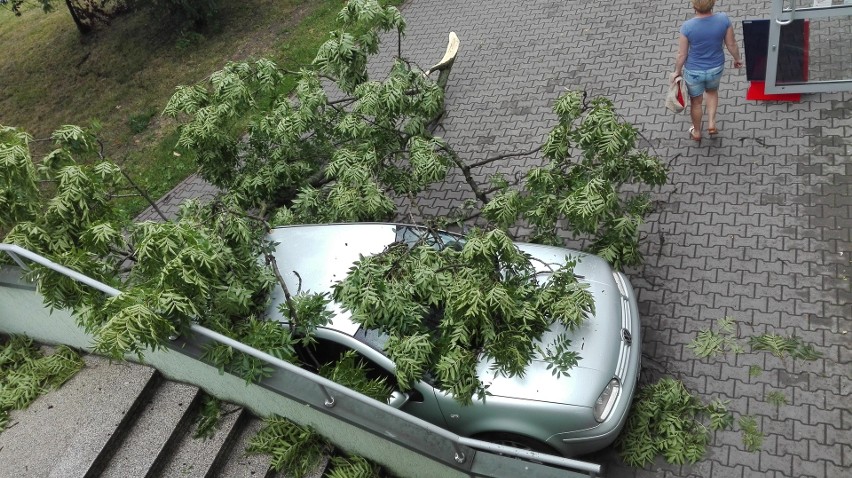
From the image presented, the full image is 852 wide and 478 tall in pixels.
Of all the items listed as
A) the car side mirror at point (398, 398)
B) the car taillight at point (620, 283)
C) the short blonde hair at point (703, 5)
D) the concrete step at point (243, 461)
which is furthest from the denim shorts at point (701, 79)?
the concrete step at point (243, 461)

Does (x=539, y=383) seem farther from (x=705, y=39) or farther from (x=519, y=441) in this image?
(x=705, y=39)

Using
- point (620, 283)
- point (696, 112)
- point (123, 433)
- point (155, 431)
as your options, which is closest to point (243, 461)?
point (155, 431)

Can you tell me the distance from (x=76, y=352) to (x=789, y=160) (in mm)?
7599

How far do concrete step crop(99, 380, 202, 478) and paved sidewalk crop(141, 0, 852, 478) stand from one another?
325 centimetres

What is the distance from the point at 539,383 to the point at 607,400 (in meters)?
0.57

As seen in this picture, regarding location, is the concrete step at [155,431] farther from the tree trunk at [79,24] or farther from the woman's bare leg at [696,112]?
the tree trunk at [79,24]

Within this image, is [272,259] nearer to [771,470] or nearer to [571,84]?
[771,470]

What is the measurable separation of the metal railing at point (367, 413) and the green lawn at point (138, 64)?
221 inches

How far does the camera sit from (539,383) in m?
5.04

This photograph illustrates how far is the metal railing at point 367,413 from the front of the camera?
436 centimetres

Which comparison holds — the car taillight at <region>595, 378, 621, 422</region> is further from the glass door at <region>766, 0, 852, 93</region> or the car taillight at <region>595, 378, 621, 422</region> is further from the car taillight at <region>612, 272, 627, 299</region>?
the glass door at <region>766, 0, 852, 93</region>

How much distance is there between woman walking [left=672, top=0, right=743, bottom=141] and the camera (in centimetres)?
728

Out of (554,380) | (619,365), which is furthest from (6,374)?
(619,365)

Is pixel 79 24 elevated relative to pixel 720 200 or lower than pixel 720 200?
elevated
